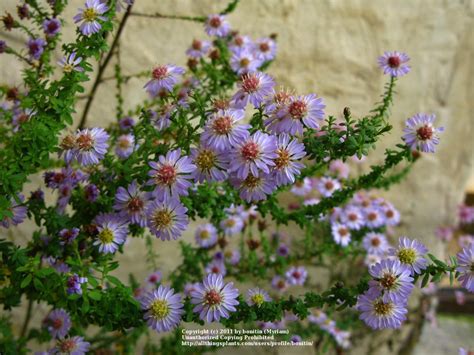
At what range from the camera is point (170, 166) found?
80 centimetres

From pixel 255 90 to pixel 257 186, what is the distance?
0.55ft

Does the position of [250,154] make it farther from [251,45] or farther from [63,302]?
[251,45]

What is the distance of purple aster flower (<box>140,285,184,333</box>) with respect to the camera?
891mm

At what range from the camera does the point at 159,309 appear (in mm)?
893

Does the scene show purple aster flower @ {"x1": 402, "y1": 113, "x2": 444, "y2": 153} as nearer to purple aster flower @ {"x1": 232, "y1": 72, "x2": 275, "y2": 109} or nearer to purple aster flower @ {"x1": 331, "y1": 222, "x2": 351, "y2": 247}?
purple aster flower @ {"x1": 232, "y1": 72, "x2": 275, "y2": 109}

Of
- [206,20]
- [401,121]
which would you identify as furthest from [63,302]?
[401,121]

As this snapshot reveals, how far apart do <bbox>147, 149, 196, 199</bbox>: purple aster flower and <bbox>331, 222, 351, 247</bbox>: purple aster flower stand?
36.7 inches

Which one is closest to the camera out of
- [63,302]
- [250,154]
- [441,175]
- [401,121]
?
[250,154]

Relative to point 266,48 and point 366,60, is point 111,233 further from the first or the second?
point 366,60

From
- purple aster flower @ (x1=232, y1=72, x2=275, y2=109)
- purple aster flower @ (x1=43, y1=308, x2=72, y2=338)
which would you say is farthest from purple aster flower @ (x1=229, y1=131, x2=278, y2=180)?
purple aster flower @ (x1=43, y1=308, x2=72, y2=338)

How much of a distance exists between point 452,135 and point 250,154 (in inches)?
63.1

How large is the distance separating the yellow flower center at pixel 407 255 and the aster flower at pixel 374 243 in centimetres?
84

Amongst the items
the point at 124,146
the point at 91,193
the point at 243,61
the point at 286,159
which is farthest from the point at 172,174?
the point at 243,61

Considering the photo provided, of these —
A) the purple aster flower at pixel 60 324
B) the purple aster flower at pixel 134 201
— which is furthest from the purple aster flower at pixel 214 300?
the purple aster flower at pixel 60 324
